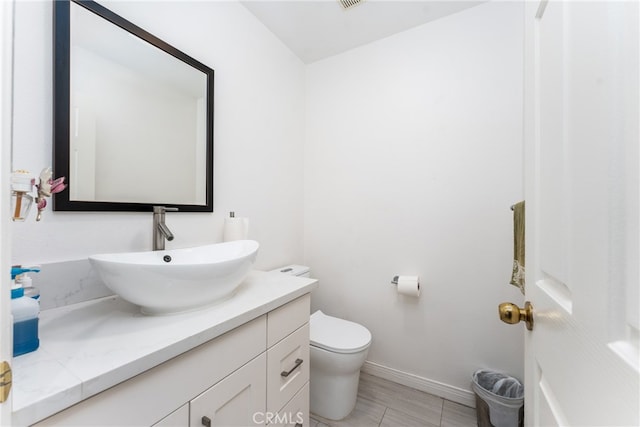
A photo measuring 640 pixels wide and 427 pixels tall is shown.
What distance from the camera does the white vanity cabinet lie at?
547mm

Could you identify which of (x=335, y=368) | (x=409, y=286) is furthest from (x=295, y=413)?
(x=409, y=286)

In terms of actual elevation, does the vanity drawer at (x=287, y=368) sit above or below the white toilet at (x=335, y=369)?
above

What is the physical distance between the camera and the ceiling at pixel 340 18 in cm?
154

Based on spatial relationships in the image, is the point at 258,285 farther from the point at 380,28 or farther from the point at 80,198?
the point at 380,28

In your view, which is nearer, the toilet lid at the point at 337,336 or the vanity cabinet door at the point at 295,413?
the vanity cabinet door at the point at 295,413

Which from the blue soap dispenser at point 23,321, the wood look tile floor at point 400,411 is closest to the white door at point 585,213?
the blue soap dispenser at point 23,321

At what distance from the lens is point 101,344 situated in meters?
0.63

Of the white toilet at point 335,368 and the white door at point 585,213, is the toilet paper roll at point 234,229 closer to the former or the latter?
the white toilet at point 335,368

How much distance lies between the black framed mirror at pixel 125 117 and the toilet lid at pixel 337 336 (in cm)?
95

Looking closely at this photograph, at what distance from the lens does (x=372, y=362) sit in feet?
6.10

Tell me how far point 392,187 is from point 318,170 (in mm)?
619

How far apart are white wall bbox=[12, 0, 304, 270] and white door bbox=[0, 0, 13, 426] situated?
0.71 m

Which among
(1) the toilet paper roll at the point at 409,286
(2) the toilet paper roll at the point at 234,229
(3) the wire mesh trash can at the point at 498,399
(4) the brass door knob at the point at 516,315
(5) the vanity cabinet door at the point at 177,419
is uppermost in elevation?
(2) the toilet paper roll at the point at 234,229

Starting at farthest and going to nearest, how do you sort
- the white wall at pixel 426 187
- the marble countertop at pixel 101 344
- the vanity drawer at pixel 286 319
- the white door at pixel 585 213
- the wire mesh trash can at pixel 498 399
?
the white wall at pixel 426 187 → the wire mesh trash can at pixel 498 399 → the vanity drawer at pixel 286 319 → the marble countertop at pixel 101 344 → the white door at pixel 585 213
